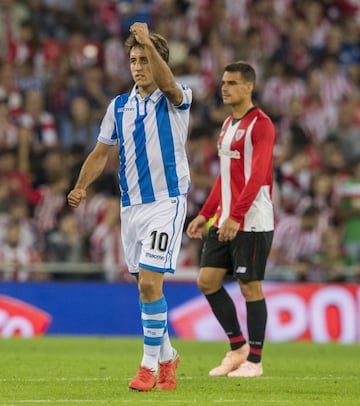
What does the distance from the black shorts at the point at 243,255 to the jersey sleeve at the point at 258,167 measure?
16.0 inches

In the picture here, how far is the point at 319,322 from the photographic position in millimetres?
15914

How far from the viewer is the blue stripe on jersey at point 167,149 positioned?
8805 millimetres

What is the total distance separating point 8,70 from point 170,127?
10.5 meters

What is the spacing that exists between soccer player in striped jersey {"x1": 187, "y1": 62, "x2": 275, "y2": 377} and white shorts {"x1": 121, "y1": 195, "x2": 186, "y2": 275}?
1.19 metres

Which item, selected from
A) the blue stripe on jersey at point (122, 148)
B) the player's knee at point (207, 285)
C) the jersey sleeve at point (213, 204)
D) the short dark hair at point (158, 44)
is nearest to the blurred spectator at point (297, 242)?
the jersey sleeve at point (213, 204)

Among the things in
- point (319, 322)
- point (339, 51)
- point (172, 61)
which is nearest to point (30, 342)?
point (319, 322)

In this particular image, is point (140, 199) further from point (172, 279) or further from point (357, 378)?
point (172, 279)

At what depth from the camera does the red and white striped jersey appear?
9891 mm

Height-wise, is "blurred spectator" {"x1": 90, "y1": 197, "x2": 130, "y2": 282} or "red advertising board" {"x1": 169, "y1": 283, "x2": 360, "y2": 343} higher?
"blurred spectator" {"x1": 90, "y1": 197, "x2": 130, "y2": 282}

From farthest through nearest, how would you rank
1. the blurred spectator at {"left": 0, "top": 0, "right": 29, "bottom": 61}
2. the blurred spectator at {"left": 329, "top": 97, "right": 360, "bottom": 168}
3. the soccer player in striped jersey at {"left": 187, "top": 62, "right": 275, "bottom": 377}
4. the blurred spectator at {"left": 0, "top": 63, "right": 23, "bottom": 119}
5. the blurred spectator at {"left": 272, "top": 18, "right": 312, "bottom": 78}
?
the blurred spectator at {"left": 272, "top": 18, "right": 312, "bottom": 78}, the blurred spectator at {"left": 0, "top": 0, "right": 29, "bottom": 61}, the blurred spectator at {"left": 329, "top": 97, "right": 360, "bottom": 168}, the blurred spectator at {"left": 0, "top": 63, "right": 23, "bottom": 119}, the soccer player in striped jersey at {"left": 187, "top": 62, "right": 275, "bottom": 377}

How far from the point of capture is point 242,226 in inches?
400

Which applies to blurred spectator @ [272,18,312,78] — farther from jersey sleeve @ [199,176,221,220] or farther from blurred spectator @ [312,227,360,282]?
jersey sleeve @ [199,176,221,220]

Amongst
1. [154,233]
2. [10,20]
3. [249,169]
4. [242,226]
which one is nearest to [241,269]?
[242,226]

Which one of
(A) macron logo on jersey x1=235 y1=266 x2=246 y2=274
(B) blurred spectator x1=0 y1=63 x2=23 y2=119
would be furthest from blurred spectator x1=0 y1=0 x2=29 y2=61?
(A) macron logo on jersey x1=235 y1=266 x2=246 y2=274
